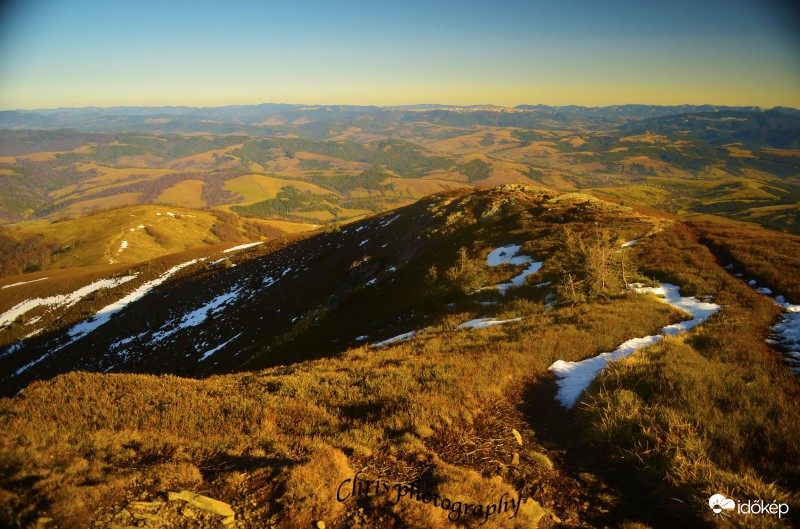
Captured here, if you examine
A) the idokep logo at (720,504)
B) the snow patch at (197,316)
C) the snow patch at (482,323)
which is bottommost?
the snow patch at (197,316)

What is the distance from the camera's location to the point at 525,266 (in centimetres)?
3016

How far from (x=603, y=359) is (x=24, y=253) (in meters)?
244

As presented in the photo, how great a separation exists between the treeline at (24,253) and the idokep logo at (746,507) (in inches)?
8657

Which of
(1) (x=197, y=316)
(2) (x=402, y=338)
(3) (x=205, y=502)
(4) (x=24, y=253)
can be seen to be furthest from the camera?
(4) (x=24, y=253)

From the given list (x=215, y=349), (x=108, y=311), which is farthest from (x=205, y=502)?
(x=108, y=311)

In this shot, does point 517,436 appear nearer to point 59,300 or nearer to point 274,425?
point 274,425

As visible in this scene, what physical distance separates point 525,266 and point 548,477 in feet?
78.9

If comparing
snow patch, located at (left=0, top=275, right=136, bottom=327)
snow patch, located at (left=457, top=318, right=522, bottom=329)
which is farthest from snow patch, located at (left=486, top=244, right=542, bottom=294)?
snow patch, located at (left=0, top=275, right=136, bottom=327)

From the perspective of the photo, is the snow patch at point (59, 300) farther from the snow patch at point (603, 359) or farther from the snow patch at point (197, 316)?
the snow patch at point (603, 359)

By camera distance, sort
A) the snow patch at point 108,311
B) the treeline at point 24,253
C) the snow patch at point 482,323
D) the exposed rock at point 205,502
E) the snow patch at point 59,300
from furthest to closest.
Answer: the treeline at point 24,253, the snow patch at point 59,300, the snow patch at point 108,311, the snow patch at point 482,323, the exposed rock at point 205,502

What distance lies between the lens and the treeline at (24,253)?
156 m

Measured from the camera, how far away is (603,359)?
1365cm

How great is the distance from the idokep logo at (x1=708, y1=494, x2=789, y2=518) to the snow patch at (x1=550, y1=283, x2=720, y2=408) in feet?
14.9

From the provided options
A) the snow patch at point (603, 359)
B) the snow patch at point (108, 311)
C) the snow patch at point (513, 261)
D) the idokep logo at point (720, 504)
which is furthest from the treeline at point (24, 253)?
the idokep logo at point (720, 504)
